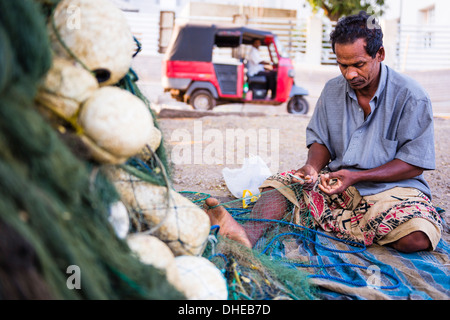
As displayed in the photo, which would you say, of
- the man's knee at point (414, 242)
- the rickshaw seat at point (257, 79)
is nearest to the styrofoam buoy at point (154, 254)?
the man's knee at point (414, 242)

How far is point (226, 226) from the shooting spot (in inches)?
103

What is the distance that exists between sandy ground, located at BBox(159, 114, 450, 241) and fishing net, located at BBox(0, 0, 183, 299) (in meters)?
2.04

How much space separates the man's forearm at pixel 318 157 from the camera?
3037 millimetres

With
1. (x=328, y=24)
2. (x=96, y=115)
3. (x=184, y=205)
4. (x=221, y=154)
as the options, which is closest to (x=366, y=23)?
(x=184, y=205)

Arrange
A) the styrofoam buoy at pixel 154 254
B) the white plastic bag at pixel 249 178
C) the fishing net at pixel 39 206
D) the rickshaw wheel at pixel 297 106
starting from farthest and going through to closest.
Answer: the rickshaw wheel at pixel 297 106 < the white plastic bag at pixel 249 178 < the styrofoam buoy at pixel 154 254 < the fishing net at pixel 39 206

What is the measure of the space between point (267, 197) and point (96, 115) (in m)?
1.72

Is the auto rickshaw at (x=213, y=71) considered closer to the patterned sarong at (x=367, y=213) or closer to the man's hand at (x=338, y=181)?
the patterned sarong at (x=367, y=213)

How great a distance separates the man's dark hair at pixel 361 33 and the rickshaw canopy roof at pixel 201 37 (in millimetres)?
7307

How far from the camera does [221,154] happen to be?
19.4 ft

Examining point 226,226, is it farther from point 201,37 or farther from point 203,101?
point 201,37

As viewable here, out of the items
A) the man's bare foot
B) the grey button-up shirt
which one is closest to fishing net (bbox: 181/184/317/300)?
the man's bare foot

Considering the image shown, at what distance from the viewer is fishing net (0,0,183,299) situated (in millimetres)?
1137

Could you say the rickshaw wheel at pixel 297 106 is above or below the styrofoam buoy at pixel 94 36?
below

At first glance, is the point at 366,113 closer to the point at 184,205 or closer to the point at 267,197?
the point at 267,197
